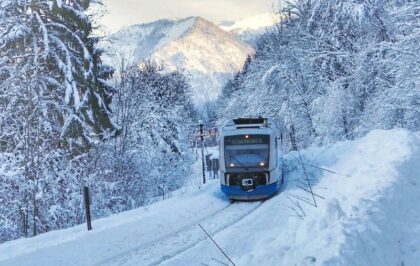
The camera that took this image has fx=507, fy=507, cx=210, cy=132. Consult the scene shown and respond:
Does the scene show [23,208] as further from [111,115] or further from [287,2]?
[287,2]

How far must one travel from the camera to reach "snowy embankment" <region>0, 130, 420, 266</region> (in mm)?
6914

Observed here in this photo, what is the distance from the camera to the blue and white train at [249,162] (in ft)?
54.9

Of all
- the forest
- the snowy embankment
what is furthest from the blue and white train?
the forest

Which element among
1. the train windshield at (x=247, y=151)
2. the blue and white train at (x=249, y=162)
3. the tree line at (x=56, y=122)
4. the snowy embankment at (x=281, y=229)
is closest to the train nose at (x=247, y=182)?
the blue and white train at (x=249, y=162)

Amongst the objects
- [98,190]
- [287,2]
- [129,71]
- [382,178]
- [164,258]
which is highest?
[287,2]

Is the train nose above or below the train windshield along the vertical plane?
below

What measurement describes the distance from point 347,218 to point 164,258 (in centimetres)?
377

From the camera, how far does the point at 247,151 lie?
687 inches

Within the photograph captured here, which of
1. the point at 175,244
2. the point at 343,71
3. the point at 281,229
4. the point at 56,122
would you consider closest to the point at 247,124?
the point at 175,244

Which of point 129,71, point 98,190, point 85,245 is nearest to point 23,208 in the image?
point 98,190

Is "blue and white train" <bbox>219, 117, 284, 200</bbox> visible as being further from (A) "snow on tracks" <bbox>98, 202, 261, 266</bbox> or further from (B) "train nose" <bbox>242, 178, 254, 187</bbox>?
(A) "snow on tracks" <bbox>98, 202, 261, 266</bbox>

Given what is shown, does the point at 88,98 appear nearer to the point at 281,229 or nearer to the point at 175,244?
the point at 175,244

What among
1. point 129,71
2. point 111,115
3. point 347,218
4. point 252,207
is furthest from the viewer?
point 129,71

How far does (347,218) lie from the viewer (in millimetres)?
7598
